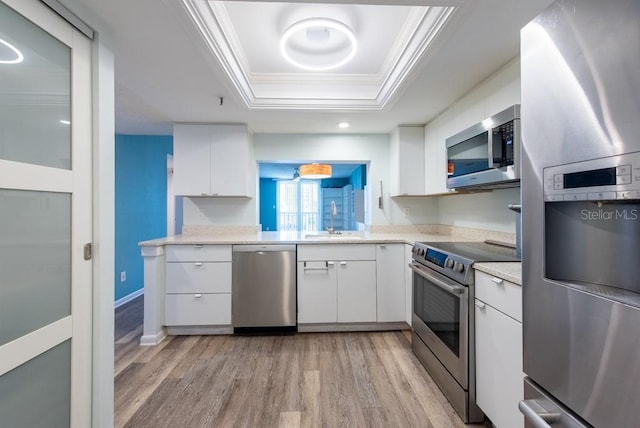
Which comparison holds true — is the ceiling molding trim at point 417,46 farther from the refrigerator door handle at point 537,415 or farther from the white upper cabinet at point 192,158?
the white upper cabinet at point 192,158

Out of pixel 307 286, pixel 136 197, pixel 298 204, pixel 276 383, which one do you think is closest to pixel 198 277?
pixel 307 286

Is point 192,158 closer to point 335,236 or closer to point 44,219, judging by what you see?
point 335,236

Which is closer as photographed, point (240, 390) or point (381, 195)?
point (240, 390)

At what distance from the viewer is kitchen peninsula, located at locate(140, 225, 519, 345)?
2.53 m

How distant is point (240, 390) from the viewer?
1.80 metres

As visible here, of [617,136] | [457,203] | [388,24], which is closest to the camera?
[617,136]

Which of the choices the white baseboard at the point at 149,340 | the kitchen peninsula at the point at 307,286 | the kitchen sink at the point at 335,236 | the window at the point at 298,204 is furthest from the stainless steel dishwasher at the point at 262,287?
the window at the point at 298,204

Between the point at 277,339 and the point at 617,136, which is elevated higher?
the point at 617,136

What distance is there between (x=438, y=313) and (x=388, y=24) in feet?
6.13

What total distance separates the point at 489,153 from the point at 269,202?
21.4 feet

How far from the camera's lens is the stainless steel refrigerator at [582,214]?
0.57 m

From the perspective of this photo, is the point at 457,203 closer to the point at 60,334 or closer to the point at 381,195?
the point at 381,195

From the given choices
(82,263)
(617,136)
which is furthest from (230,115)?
(617,136)

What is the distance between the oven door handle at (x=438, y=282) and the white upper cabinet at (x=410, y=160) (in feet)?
3.44
